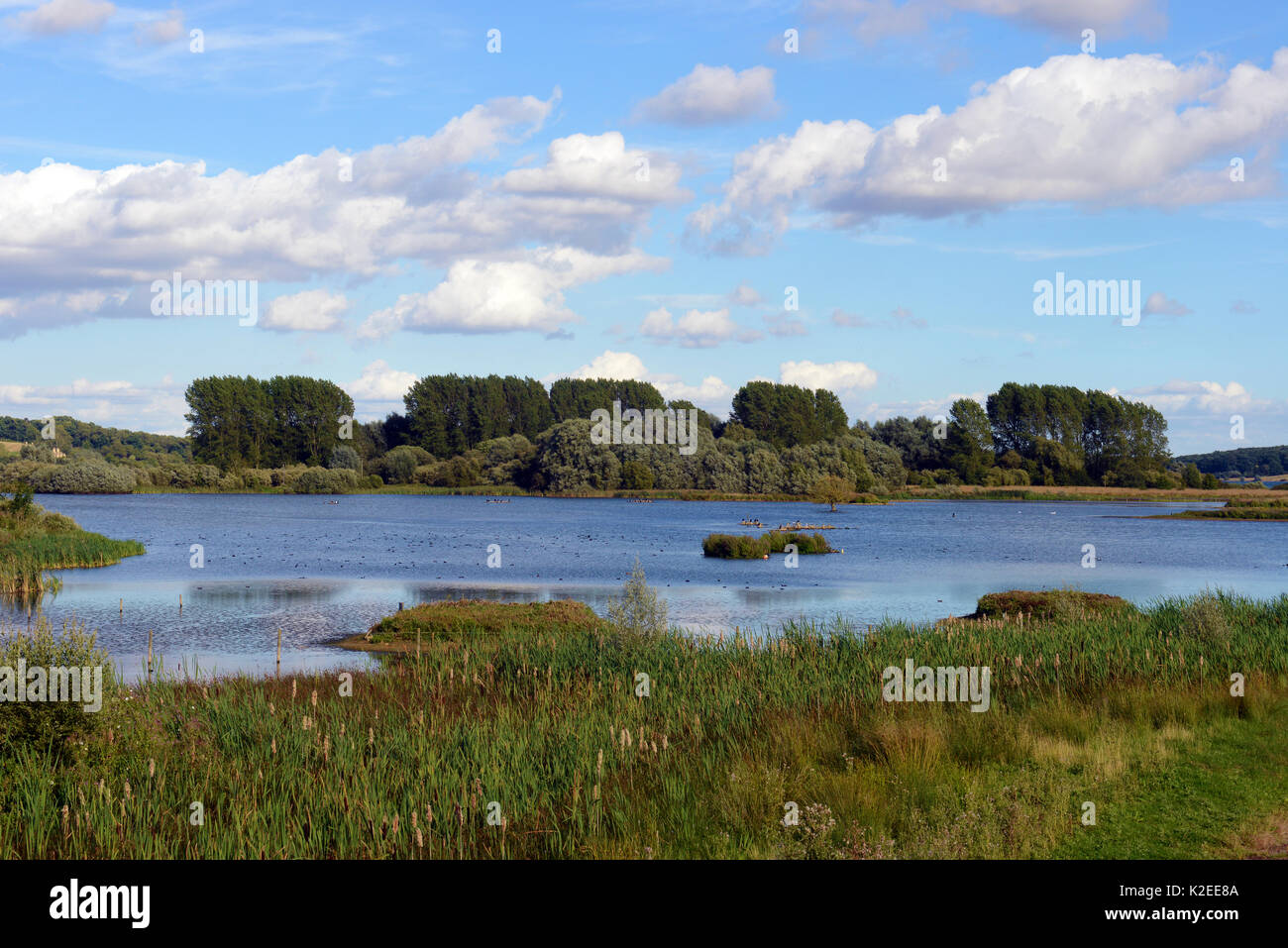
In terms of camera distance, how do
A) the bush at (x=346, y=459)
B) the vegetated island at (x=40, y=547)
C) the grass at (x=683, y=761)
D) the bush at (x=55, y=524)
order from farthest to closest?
1. the bush at (x=346, y=459)
2. the bush at (x=55, y=524)
3. the vegetated island at (x=40, y=547)
4. the grass at (x=683, y=761)

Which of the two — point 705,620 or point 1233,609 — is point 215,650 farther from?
point 1233,609

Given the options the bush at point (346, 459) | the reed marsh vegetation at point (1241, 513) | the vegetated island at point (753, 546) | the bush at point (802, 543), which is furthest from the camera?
the bush at point (346, 459)

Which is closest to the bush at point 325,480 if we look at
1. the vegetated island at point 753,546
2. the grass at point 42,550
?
the grass at point 42,550

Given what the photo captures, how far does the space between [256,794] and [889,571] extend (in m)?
41.8

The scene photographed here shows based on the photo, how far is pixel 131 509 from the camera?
322 ft

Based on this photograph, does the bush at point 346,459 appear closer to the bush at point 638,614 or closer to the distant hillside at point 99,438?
the distant hillside at point 99,438

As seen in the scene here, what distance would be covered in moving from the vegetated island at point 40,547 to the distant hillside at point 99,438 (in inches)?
5051

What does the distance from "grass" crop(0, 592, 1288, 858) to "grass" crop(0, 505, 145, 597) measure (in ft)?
77.5

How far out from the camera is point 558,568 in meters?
49.6

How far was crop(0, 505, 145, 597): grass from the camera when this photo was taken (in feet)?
115

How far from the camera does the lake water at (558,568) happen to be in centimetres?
3009

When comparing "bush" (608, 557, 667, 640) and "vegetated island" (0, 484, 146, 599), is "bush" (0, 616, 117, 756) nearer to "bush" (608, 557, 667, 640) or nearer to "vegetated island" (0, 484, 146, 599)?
"bush" (608, 557, 667, 640)

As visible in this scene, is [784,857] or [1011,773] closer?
[784,857]
